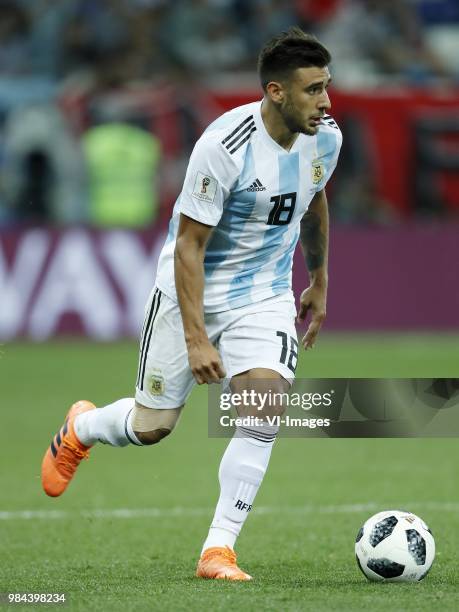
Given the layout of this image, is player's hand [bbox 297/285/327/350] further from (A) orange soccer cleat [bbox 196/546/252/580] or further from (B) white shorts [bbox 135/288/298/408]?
(A) orange soccer cleat [bbox 196/546/252/580]

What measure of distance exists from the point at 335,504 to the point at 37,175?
346 inches

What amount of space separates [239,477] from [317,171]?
4.34 feet

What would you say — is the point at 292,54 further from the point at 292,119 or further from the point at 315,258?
the point at 315,258

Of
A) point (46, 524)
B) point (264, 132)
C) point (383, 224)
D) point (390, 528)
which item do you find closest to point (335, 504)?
point (46, 524)

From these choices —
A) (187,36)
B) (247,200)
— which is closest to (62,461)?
(247,200)

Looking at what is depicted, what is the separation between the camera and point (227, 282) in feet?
20.2

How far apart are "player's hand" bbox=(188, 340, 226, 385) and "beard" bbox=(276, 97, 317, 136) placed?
3.07ft

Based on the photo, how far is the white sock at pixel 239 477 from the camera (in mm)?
5969

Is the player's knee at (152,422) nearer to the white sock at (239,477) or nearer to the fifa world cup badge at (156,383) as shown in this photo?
the fifa world cup badge at (156,383)

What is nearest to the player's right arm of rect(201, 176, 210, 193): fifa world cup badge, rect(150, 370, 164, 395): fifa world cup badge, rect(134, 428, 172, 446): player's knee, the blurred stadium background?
rect(201, 176, 210, 193): fifa world cup badge

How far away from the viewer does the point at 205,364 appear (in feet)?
18.9

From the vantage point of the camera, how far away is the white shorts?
235 inches

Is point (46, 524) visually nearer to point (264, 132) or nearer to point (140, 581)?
point (140, 581)

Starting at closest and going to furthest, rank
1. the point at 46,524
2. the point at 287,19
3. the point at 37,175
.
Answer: the point at 46,524 → the point at 37,175 → the point at 287,19
